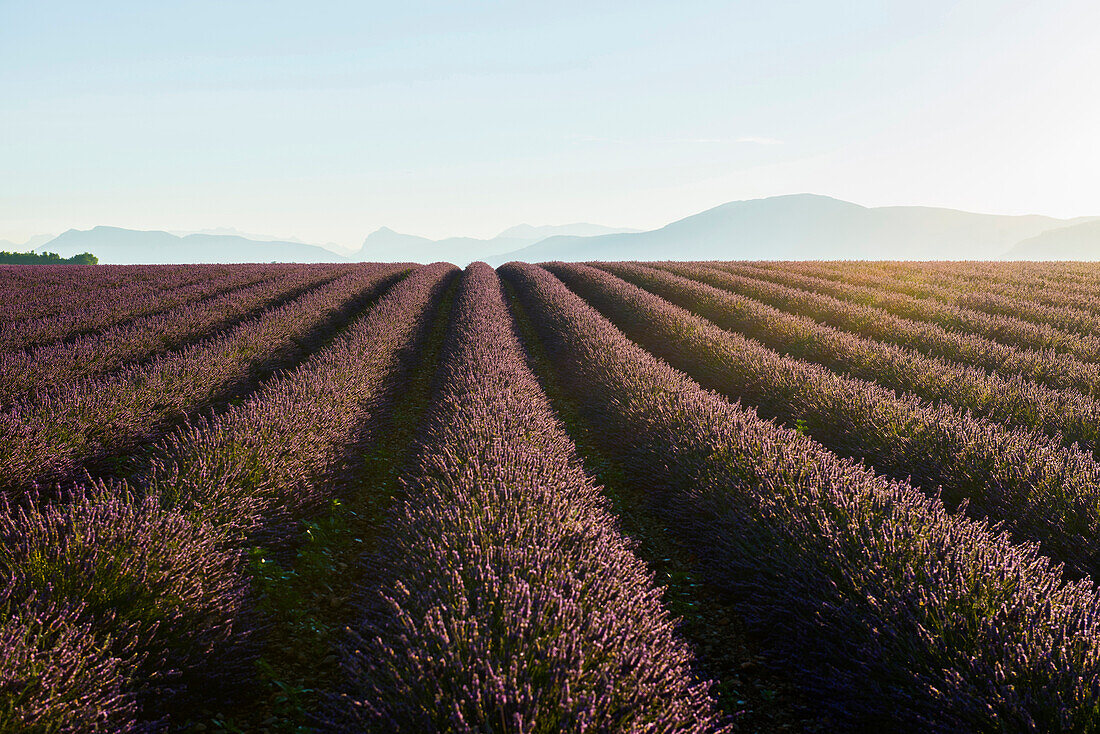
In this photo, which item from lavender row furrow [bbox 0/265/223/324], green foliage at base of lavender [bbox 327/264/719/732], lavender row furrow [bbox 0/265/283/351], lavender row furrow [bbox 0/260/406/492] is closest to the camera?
green foliage at base of lavender [bbox 327/264/719/732]

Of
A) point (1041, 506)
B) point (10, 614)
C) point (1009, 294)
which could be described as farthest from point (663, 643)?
point (1009, 294)

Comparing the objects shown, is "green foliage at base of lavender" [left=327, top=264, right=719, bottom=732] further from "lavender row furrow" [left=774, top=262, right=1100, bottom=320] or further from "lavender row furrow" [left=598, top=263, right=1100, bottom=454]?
"lavender row furrow" [left=774, top=262, right=1100, bottom=320]

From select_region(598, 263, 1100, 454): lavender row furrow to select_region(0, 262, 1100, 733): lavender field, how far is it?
5 cm

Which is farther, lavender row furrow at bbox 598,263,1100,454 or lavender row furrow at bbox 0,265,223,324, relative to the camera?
lavender row furrow at bbox 0,265,223,324

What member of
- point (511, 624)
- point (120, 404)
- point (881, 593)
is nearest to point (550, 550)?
point (511, 624)

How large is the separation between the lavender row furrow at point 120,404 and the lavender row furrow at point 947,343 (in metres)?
9.54

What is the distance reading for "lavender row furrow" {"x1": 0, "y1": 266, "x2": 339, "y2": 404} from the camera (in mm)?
5781

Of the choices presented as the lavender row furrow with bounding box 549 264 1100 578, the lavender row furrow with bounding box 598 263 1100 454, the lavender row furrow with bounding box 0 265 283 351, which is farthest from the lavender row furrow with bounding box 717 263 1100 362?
the lavender row furrow with bounding box 0 265 283 351

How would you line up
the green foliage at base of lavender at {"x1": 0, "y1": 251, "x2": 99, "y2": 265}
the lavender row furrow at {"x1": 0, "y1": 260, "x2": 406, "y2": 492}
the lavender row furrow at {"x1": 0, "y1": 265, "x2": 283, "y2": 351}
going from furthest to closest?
the green foliage at base of lavender at {"x1": 0, "y1": 251, "x2": 99, "y2": 265} < the lavender row furrow at {"x1": 0, "y1": 265, "x2": 283, "y2": 351} < the lavender row furrow at {"x1": 0, "y1": 260, "x2": 406, "y2": 492}

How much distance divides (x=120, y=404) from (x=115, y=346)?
345 cm

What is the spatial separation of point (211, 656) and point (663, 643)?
6.43 ft

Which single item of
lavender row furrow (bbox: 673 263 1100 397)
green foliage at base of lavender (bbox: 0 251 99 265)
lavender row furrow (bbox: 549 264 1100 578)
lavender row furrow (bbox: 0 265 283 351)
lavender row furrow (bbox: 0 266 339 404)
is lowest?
lavender row furrow (bbox: 549 264 1100 578)

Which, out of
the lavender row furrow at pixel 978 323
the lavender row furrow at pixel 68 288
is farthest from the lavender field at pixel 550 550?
the lavender row furrow at pixel 68 288

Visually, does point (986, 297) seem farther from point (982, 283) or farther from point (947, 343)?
point (947, 343)
